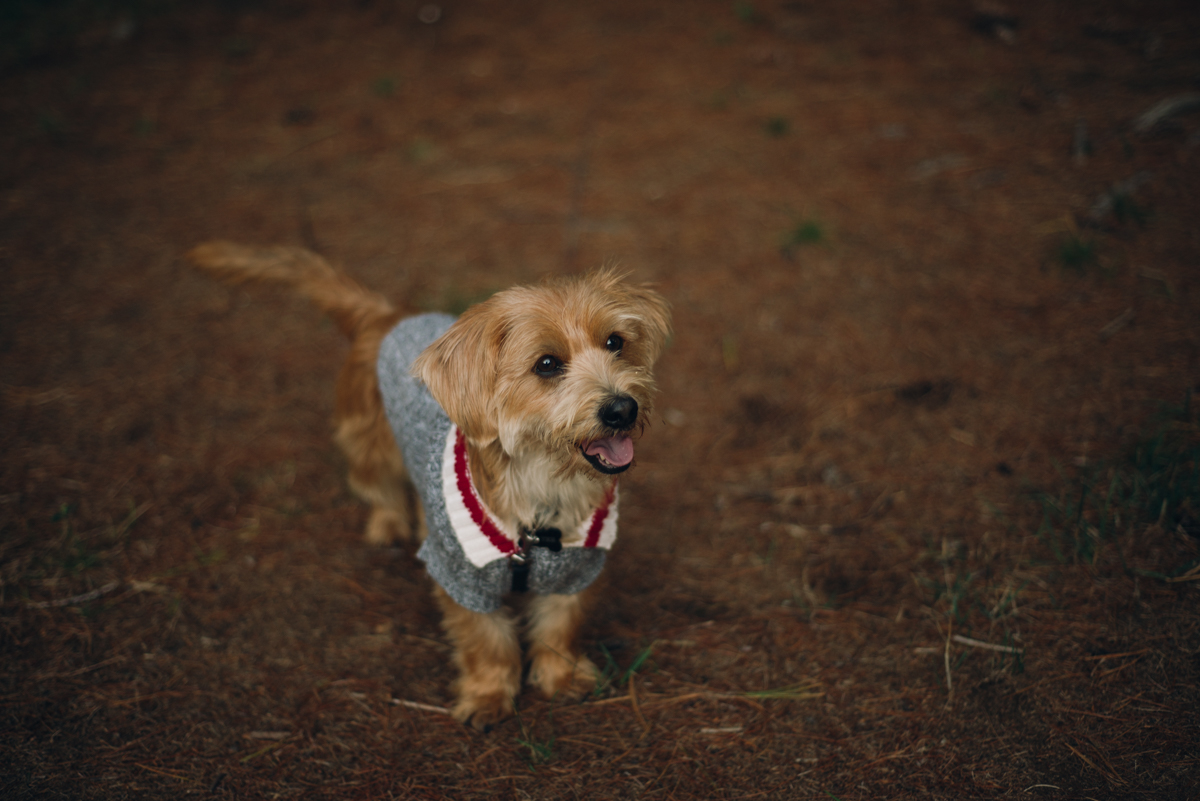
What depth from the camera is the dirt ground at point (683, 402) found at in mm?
2494

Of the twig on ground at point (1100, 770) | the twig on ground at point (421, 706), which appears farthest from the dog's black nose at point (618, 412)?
the twig on ground at point (1100, 770)

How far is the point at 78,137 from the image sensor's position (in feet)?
21.1

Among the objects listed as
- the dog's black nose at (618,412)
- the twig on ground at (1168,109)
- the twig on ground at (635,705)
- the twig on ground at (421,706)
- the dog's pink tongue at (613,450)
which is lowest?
the twig on ground at (421,706)

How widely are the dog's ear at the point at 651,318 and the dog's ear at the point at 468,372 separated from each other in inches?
23.0

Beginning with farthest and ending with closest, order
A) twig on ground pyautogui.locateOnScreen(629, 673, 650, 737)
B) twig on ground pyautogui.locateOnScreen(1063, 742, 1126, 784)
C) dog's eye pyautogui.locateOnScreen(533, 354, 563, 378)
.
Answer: twig on ground pyautogui.locateOnScreen(629, 673, 650, 737) → dog's eye pyautogui.locateOnScreen(533, 354, 563, 378) → twig on ground pyautogui.locateOnScreen(1063, 742, 1126, 784)

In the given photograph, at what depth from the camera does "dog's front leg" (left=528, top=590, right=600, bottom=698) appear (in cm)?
275

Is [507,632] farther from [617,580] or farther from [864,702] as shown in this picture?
[864,702]

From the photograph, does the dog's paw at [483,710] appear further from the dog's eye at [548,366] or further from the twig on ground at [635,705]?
the dog's eye at [548,366]

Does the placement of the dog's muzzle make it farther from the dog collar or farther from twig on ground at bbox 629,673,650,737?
twig on ground at bbox 629,673,650,737

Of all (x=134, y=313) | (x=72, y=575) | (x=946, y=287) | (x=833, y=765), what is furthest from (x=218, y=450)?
(x=946, y=287)

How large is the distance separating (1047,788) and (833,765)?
678mm

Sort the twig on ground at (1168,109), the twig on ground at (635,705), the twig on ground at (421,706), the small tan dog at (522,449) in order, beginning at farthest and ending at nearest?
the twig on ground at (1168,109) < the twig on ground at (421,706) < the twig on ground at (635,705) < the small tan dog at (522,449)

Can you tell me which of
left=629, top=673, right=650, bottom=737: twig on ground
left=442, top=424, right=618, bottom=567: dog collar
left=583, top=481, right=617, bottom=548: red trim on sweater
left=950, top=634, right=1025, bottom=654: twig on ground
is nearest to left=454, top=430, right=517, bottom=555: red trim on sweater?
left=442, top=424, right=618, bottom=567: dog collar

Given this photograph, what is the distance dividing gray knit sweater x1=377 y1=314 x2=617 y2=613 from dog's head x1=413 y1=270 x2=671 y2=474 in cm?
24
